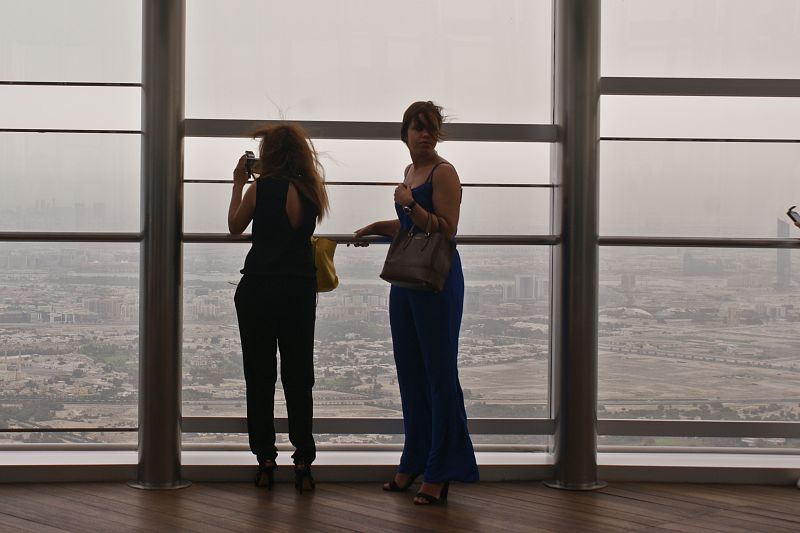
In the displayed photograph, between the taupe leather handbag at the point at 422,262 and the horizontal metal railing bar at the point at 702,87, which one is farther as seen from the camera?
the horizontal metal railing bar at the point at 702,87

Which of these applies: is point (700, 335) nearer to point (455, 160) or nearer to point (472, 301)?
point (472, 301)

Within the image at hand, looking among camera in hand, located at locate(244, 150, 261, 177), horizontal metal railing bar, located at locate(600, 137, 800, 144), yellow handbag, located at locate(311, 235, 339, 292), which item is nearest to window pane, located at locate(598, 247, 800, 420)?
horizontal metal railing bar, located at locate(600, 137, 800, 144)

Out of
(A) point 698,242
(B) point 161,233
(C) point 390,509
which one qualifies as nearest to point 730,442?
(A) point 698,242

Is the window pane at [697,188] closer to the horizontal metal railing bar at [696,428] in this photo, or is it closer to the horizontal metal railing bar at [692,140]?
the horizontal metal railing bar at [692,140]

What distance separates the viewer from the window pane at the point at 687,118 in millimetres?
4918

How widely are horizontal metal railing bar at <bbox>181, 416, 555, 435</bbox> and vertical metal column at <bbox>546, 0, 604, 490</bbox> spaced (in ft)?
0.61

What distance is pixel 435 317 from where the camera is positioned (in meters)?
4.29

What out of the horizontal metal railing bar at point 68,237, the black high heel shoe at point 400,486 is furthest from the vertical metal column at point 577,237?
the horizontal metal railing bar at point 68,237

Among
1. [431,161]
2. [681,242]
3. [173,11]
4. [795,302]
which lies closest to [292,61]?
[173,11]

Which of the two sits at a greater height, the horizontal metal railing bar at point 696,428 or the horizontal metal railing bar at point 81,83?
the horizontal metal railing bar at point 81,83

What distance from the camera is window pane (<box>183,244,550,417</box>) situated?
4840mm

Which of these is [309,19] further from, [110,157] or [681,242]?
[681,242]

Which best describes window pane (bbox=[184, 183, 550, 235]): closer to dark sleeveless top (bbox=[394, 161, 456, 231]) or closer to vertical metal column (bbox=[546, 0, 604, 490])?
vertical metal column (bbox=[546, 0, 604, 490])

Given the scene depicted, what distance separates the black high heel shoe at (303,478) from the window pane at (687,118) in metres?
2.22
